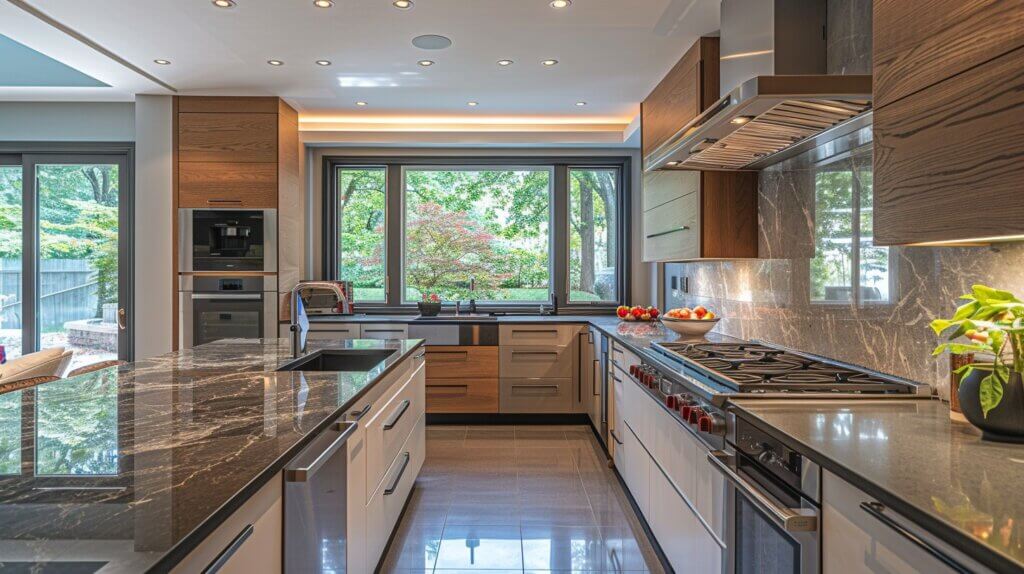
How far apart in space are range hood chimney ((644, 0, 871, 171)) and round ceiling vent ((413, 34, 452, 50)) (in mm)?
1358

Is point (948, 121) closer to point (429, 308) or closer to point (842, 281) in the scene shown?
point (842, 281)

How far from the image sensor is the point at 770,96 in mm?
1778

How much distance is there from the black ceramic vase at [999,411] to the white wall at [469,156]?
13.3ft

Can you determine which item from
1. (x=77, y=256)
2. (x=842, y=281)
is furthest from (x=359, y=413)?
(x=77, y=256)

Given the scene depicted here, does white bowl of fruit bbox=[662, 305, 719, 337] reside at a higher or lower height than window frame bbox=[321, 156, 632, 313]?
lower

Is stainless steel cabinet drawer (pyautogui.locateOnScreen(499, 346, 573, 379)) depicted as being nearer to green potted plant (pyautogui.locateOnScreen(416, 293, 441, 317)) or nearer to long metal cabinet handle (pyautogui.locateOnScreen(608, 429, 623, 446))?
green potted plant (pyautogui.locateOnScreen(416, 293, 441, 317))

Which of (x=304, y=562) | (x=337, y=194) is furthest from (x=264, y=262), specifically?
(x=304, y=562)

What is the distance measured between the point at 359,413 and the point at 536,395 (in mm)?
3073

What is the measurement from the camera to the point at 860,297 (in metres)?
2.21

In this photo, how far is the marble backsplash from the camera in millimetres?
1771

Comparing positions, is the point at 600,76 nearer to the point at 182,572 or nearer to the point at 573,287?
the point at 573,287

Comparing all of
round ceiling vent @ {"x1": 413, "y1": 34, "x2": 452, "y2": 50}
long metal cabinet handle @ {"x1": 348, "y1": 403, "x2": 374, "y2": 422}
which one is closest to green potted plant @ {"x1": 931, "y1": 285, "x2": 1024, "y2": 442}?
long metal cabinet handle @ {"x1": 348, "y1": 403, "x2": 374, "y2": 422}

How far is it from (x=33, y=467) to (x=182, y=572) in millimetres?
509

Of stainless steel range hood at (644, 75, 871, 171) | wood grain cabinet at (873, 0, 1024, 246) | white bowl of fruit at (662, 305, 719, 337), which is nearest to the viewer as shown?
wood grain cabinet at (873, 0, 1024, 246)
